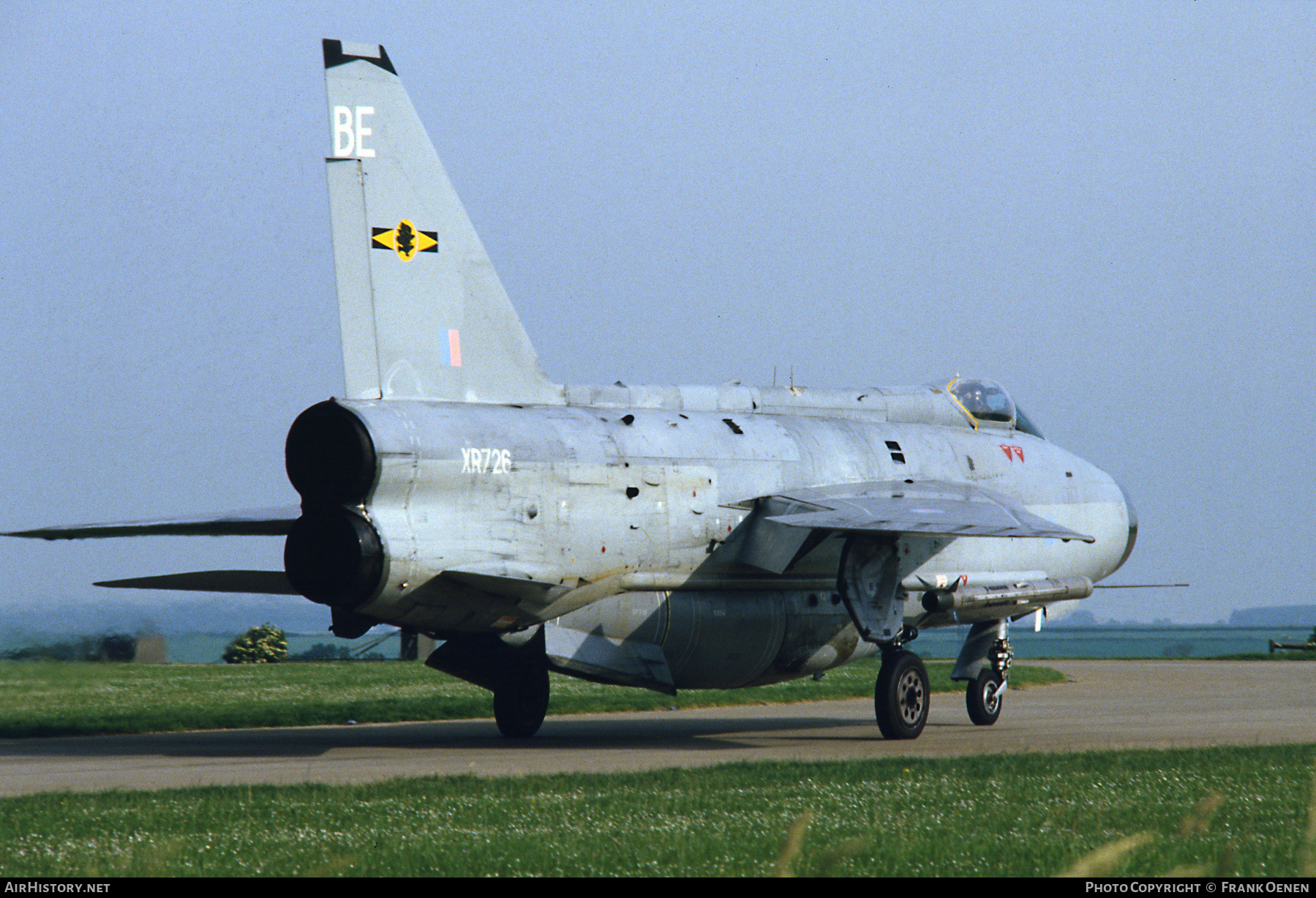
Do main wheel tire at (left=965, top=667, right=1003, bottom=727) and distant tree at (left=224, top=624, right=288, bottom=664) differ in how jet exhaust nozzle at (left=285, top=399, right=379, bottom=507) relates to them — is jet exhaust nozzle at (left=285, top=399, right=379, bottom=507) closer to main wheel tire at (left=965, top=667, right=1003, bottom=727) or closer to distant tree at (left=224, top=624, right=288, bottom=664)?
main wheel tire at (left=965, top=667, right=1003, bottom=727)

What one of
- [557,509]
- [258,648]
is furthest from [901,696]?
[258,648]

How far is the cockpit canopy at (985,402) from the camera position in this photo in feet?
63.7

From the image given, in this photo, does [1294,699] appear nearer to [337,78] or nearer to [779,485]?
[779,485]

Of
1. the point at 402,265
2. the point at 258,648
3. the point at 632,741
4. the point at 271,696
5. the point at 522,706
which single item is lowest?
the point at 258,648

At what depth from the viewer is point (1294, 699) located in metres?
23.2

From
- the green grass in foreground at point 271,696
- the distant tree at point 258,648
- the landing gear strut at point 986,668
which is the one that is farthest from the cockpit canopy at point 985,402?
the distant tree at point 258,648

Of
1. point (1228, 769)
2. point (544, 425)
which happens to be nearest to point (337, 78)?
point (544, 425)

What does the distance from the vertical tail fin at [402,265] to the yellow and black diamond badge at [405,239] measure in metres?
0.01

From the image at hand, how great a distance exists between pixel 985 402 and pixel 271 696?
39.3 ft

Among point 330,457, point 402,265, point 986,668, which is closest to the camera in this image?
point 330,457

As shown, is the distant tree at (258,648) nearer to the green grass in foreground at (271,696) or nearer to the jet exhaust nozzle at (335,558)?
the green grass in foreground at (271,696)

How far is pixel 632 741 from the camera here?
15914 mm

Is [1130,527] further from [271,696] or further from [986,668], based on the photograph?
[271,696]

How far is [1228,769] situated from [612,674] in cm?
617
